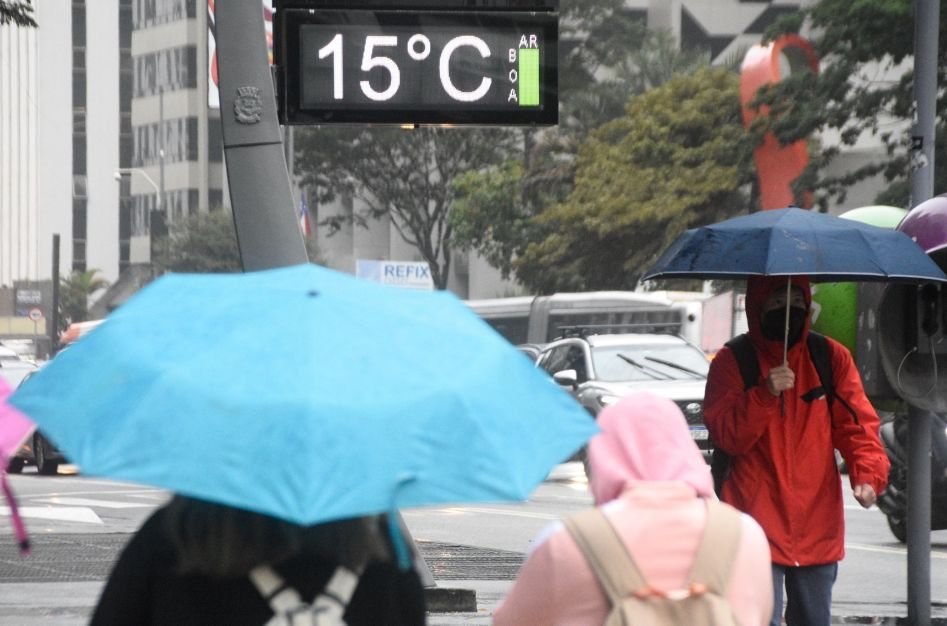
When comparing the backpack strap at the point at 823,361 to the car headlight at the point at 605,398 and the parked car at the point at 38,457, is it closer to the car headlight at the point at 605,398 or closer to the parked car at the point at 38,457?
the car headlight at the point at 605,398

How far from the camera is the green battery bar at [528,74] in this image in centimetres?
909

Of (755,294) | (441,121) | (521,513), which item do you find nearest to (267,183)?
(441,121)

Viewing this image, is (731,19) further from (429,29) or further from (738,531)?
(738,531)

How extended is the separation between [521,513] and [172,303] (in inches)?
561

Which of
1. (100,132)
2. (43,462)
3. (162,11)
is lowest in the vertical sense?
(43,462)

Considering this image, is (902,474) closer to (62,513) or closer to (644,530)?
(62,513)

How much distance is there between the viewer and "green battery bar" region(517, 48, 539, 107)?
909 centimetres

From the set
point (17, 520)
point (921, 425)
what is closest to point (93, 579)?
point (921, 425)

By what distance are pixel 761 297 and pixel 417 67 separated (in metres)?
3.02

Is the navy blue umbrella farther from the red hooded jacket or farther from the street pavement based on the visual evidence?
the street pavement

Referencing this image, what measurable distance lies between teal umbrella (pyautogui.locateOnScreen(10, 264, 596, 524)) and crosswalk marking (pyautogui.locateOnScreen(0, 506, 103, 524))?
13.6 meters

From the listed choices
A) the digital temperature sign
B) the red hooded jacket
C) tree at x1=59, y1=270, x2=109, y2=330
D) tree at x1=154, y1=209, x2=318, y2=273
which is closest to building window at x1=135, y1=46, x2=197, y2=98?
tree at x1=59, y1=270, x2=109, y2=330

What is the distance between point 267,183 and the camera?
8531 mm

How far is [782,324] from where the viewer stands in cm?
632
